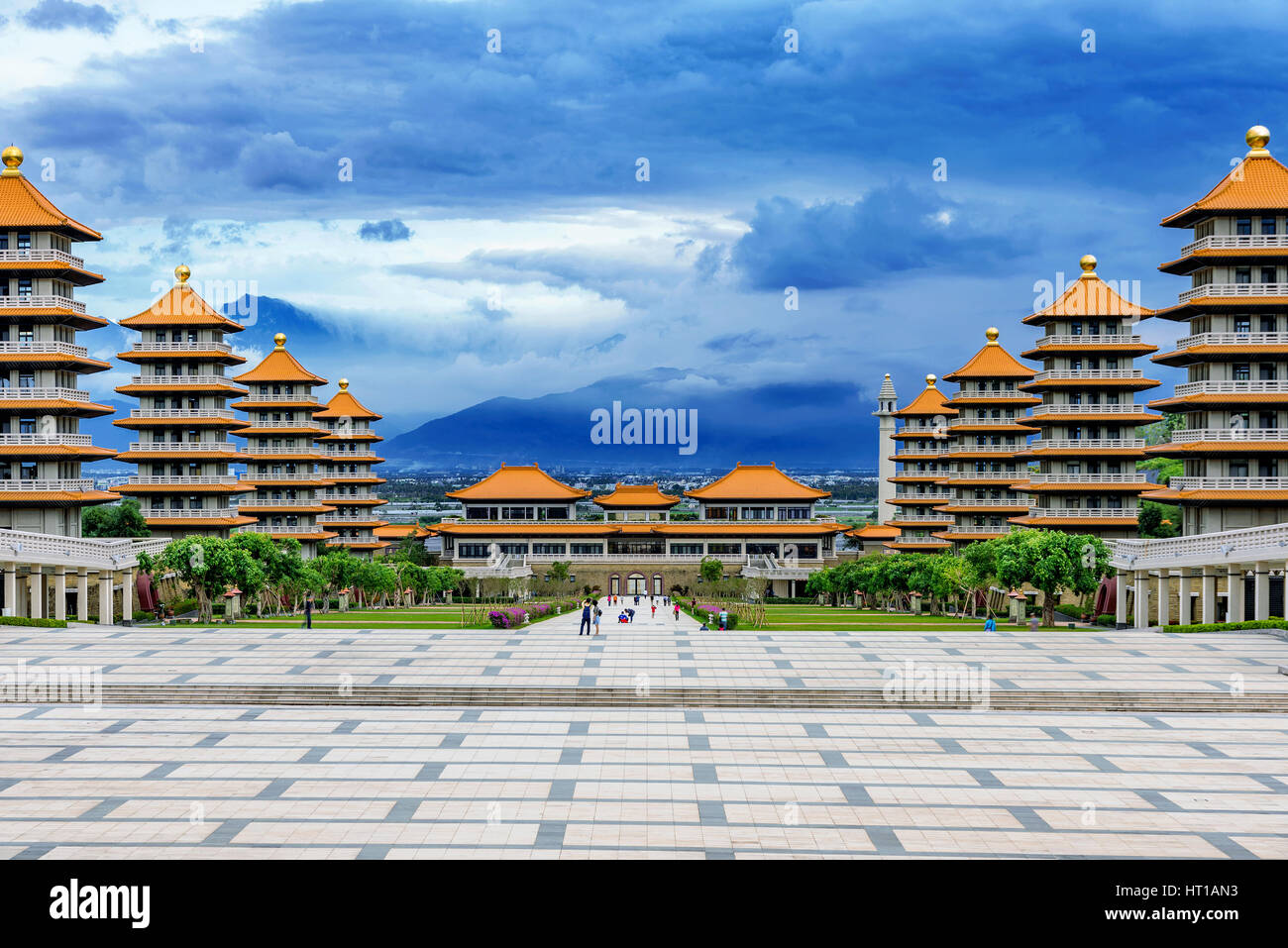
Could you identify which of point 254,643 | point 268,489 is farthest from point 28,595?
point 268,489

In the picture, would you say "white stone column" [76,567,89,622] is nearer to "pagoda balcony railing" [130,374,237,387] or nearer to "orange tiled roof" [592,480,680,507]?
"pagoda balcony railing" [130,374,237,387]

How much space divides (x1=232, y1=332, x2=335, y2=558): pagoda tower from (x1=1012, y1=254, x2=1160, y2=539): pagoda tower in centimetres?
5020

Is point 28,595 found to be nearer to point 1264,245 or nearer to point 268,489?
point 268,489

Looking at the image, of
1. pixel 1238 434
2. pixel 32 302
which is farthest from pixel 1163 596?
pixel 32 302

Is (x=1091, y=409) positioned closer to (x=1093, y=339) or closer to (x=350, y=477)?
(x=1093, y=339)

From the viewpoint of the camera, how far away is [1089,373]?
6762 cm

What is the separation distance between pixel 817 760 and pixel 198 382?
52.3 metres

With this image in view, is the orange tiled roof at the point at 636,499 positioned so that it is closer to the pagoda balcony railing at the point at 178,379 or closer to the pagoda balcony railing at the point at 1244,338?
the pagoda balcony railing at the point at 178,379

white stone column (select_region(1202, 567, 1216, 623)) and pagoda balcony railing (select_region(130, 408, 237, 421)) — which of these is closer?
white stone column (select_region(1202, 567, 1216, 623))

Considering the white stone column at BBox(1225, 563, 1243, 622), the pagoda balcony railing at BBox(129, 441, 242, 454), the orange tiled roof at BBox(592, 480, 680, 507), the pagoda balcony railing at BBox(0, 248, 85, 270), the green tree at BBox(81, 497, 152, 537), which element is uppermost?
the pagoda balcony railing at BBox(0, 248, 85, 270)

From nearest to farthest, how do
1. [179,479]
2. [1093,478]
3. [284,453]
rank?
[179,479] < [1093,478] < [284,453]

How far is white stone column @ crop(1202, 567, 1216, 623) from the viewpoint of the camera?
48344mm

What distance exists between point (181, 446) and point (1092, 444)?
183 ft

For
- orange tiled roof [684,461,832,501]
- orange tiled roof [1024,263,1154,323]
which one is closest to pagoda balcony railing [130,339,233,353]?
orange tiled roof [684,461,832,501]
